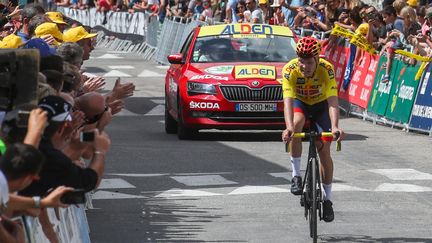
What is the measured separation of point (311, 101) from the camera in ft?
42.9

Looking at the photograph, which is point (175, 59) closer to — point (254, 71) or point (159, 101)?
point (254, 71)

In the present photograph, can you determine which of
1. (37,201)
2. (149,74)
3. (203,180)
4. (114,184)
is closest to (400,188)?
(203,180)

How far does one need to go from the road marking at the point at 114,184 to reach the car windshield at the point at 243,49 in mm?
5465

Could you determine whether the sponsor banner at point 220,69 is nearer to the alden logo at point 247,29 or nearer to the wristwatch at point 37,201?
the alden logo at point 247,29

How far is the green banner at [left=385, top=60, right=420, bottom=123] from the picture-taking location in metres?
22.5

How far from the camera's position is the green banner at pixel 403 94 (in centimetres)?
2248

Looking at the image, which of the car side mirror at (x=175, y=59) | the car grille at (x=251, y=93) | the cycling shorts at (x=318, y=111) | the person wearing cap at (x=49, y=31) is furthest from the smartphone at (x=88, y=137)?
the car side mirror at (x=175, y=59)

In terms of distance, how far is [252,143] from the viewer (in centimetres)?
2055

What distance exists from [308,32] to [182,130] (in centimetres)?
991

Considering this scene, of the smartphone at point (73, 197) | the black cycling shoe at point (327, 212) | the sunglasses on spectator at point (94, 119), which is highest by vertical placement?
the smartphone at point (73, 197)

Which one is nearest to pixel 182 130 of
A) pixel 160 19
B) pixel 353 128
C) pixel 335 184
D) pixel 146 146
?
pixel 146 146

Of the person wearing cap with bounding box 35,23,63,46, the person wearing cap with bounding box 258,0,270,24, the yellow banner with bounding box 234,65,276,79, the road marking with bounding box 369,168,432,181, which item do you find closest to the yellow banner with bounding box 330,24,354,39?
the yellow banner with bounding box 234,65,276,79

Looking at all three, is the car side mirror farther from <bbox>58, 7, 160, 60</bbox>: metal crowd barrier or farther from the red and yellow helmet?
<bbox>58, 7, 160, 60</bbox>: metal crowd barrier

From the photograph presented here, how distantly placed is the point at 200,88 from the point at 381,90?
462cm
